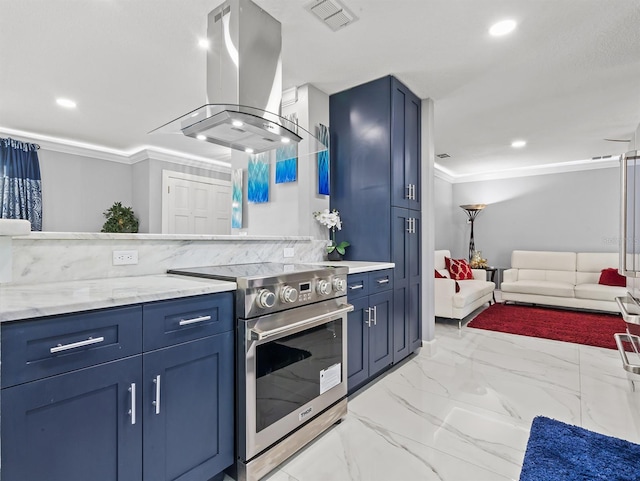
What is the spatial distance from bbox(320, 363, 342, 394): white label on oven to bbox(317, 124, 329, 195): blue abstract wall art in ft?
5.40

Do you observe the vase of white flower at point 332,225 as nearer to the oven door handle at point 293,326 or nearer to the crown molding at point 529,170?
the oven door handle at point 293,326

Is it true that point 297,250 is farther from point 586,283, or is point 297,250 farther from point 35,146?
point 586,283

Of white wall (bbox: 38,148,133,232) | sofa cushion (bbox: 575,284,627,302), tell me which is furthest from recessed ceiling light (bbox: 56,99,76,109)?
sofa cushion (bbox: 575,284,627,302)

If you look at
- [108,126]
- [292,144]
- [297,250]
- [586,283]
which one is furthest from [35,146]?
[586,283]

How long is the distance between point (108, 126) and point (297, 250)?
1.90m

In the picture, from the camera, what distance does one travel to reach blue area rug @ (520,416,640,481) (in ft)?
5.29

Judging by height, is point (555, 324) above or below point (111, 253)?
below

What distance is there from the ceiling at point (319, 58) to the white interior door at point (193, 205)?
0.25m

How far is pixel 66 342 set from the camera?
108 cm

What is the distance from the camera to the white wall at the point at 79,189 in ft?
7.89

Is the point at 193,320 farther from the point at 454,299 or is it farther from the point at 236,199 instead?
the point at 454,299

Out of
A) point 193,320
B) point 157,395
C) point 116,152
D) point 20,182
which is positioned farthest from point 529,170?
point 20,182

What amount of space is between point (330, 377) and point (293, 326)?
54 cm

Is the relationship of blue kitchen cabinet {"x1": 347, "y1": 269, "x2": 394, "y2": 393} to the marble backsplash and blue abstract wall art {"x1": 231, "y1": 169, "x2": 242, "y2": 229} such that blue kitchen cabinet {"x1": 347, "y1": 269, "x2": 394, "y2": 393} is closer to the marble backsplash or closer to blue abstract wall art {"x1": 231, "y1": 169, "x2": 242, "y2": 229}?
the marble backsplash
